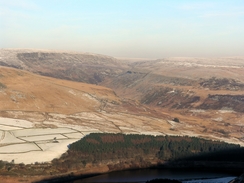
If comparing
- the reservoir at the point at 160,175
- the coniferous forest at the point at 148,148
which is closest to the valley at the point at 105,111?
the coniferous forest at the point at 148,148

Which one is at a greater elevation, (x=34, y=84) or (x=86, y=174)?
(x=34, y=84)

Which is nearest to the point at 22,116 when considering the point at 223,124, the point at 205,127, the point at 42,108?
the point at 42,108

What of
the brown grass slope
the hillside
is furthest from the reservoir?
the brown grass slope

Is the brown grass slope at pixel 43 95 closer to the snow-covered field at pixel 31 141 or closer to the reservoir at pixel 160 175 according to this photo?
the snow-covered field at pixel 31 141

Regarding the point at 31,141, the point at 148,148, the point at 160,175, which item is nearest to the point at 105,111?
the point at 148,148

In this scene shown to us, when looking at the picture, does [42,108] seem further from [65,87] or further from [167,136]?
[167,136]

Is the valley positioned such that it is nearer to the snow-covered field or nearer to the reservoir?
the snow-covered field

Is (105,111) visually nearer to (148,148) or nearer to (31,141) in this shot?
(148,148)

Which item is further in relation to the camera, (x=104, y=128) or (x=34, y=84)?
(x=34, y=84)

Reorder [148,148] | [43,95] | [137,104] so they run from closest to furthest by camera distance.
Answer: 1. [148,148]
2. [43,95]
3. [137,104]
